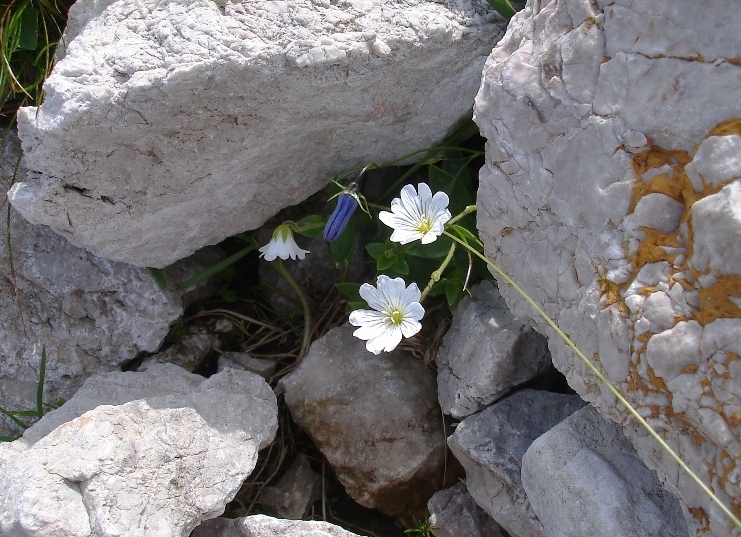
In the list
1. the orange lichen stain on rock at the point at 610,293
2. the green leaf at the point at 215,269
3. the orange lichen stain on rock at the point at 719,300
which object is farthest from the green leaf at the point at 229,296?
the orange lichen stain on rock at the point at 719,300

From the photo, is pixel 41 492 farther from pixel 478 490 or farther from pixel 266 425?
pixel 478 490

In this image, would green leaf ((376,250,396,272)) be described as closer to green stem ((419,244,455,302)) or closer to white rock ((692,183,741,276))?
green stem ((419,244,455,302))

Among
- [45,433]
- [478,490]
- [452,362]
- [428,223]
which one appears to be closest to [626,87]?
[428,223]

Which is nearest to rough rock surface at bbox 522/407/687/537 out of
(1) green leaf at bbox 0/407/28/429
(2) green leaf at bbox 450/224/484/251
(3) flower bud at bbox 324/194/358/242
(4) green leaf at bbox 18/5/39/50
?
(2) green leaf at bbox 450/224/484/251

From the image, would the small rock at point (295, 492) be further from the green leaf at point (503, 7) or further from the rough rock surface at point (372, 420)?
the green leaf at point (503, 7)

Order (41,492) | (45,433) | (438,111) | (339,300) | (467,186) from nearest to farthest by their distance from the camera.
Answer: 1. (41,492)
2. (45,433)
3. (438,111)
4. (467,186)
5. (339,300)
